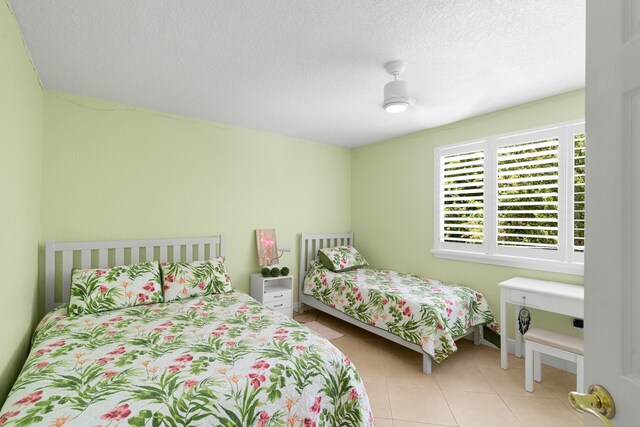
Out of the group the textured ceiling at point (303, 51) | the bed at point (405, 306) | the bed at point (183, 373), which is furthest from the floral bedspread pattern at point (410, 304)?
the textured ceiling at point (303, 51)

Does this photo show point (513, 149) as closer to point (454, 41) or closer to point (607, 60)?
point (454, 41)

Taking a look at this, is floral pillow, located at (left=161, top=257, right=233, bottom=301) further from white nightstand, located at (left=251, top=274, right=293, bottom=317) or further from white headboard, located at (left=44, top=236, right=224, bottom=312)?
white nightstand, located at (left=251, top=274, right=293, bottom=317)

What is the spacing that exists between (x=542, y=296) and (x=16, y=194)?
12.0 ft

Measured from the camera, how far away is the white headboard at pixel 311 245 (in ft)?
13.6

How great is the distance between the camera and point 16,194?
5.97ft

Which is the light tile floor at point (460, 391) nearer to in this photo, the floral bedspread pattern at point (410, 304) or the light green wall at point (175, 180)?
the floral bedspread pattern at point (410, 304)

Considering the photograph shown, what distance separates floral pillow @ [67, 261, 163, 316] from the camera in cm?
232

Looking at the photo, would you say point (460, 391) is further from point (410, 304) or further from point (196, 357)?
point (196, 357)

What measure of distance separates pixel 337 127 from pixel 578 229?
2494 millimetres

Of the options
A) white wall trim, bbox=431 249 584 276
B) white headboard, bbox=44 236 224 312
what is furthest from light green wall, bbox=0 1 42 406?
white wall trim, bbox=431 249 584 276

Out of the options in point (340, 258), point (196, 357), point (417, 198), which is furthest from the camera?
point (340, 258)

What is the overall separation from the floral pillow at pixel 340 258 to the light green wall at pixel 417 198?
1.10 feet

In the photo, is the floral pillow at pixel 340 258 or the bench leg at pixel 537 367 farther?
the floral pillow at pixel 340 258

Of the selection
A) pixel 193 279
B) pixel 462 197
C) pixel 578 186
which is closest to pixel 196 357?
pixel 193 279
